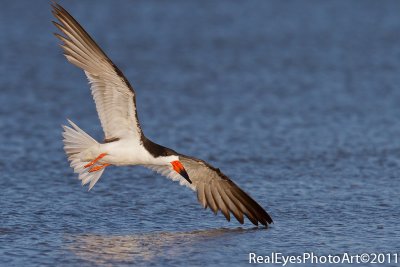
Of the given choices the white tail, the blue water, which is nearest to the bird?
the white tail

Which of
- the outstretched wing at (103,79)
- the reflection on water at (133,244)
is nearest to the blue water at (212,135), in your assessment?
the reflection on water at (133,244)

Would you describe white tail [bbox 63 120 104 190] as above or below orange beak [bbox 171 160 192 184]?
above

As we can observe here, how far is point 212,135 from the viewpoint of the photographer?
1405 cm

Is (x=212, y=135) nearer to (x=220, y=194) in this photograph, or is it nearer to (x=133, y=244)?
(x=220, y=194)

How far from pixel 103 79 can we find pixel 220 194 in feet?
5.38

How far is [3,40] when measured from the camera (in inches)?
906

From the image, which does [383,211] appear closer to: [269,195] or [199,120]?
[269,195]

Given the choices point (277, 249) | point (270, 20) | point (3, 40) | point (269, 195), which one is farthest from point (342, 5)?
point (277, 249)

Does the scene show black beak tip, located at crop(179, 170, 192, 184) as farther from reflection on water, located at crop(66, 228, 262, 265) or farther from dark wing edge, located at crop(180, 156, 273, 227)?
reflection on water, located at crop(66, 228, 262, 265)

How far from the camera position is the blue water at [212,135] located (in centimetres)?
902

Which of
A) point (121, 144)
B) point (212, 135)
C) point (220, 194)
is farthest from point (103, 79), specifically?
point (212, 135)

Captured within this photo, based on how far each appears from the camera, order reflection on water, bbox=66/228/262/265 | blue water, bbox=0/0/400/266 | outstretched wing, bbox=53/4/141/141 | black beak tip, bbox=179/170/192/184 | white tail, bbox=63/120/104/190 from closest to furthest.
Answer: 1. reflection on water, bbox=66/228/262/265
2. blue water, bbox=0/0/400/266
3. outstretched wing, bbox=53/4/141/141
4. black beak tip, bbox=179/170/192/184
5. white tail, bbox=63/120/104/190

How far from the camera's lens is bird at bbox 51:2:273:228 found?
30.6ft

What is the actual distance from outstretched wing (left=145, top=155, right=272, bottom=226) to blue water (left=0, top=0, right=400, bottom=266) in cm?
16
